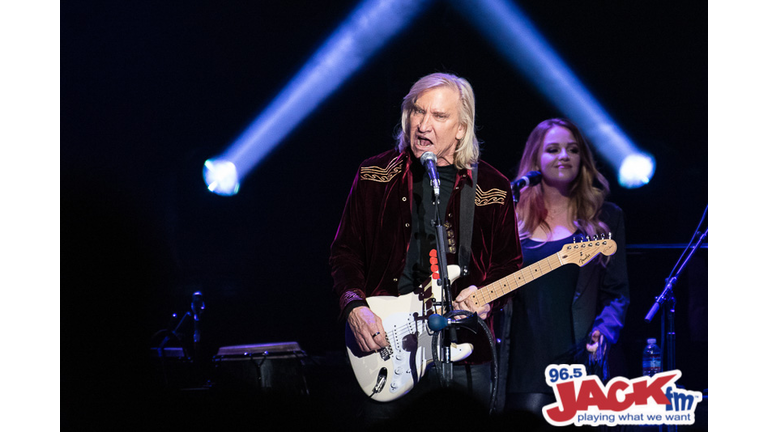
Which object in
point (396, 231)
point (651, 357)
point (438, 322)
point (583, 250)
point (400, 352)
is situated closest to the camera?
point (438, 322)

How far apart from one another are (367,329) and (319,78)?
1.98 meters

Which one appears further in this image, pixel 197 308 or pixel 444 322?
pixel 197 308

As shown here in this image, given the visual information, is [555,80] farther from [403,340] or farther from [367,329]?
[367,329]

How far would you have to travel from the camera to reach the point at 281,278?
15.2 ft

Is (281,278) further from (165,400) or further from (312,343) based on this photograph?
(165,400)

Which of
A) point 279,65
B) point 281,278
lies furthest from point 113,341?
point 279,65

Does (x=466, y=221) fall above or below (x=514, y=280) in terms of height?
above

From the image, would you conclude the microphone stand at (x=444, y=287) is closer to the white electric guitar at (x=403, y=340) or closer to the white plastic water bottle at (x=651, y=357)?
the white electric guitar at (x=403, y=340)

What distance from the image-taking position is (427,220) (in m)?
3.13

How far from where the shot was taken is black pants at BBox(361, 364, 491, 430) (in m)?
3.02

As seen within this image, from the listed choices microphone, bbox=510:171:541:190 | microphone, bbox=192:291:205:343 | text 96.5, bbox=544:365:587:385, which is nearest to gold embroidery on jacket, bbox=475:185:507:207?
microphone, bbox=510:171:541:190

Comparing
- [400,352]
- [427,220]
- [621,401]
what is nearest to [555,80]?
[427,220]

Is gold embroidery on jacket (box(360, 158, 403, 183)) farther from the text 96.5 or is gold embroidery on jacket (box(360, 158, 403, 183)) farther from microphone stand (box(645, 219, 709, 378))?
microphone stand (box(645, 219, 709, 378))

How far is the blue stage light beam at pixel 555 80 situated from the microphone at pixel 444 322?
194 centimetres
